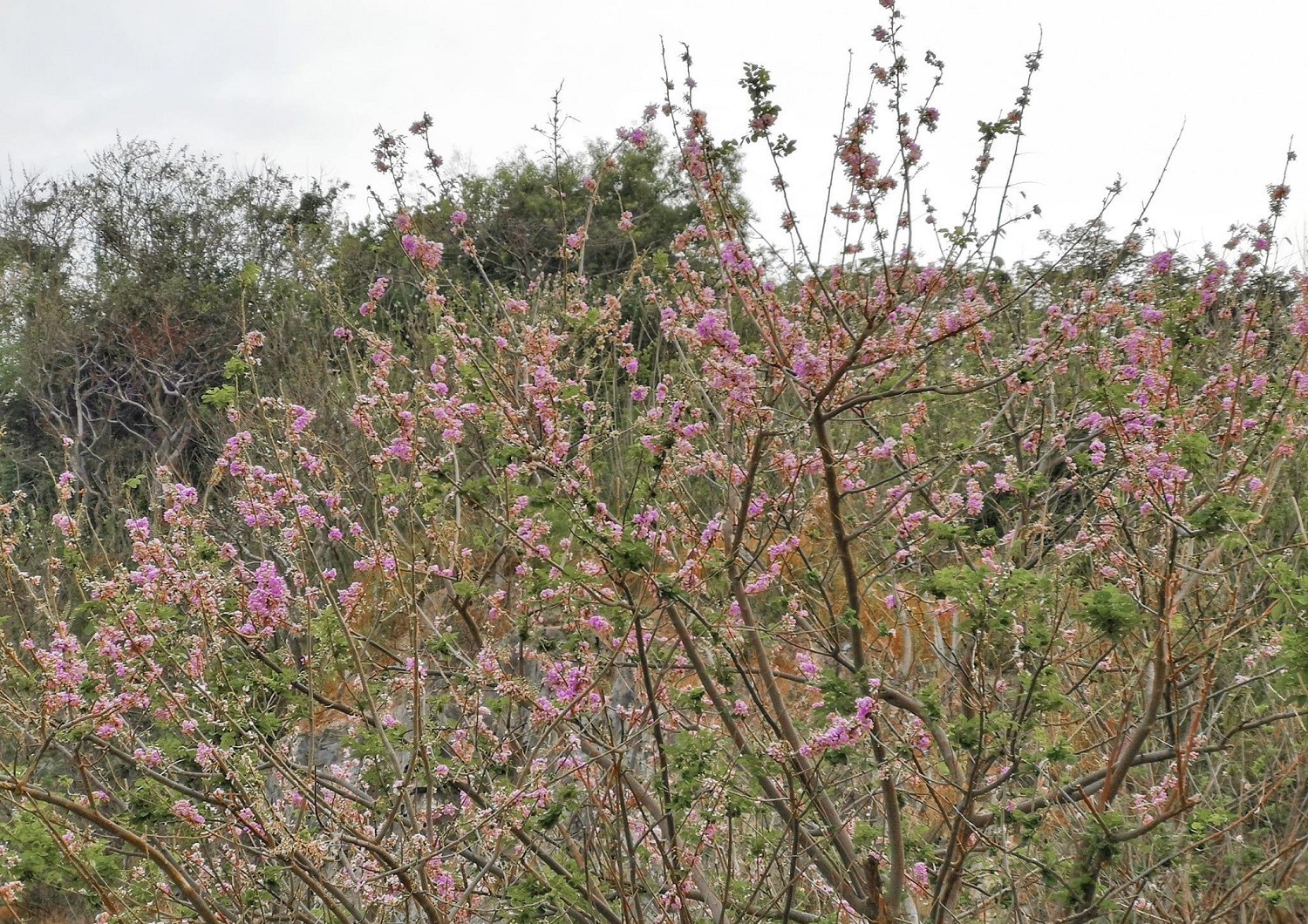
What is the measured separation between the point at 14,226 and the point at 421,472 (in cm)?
1773

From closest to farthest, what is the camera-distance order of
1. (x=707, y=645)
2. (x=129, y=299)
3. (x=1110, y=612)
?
(x=1110, y=612), (x=707, y=645), (x=129, y=299)

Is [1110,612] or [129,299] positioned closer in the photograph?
[1110,612]

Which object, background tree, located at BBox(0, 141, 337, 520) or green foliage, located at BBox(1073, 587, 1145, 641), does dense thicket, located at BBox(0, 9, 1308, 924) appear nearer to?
green foliage, located at BBox(1073, 587, 1145, 641)

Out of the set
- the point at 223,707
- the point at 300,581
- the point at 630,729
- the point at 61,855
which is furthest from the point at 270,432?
the point at 630,729

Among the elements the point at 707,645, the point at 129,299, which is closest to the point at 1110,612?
the point at 707,645

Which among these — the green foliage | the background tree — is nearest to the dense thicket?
the green foliage

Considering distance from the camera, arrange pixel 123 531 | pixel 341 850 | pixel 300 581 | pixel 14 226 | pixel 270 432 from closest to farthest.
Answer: pixel 270 432 < pixel 341 850 < pixel 300 581 < pixel 123 531 < pixel 14 226

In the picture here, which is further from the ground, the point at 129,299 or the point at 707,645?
the point at 129,299

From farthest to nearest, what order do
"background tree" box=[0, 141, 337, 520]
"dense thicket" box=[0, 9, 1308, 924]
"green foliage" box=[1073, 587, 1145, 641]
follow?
"background tree" box=[0, 141, 337, 520]
"dense thicket" box=[0, 9, 1308, 924]
"green foliage" box=[1073, 587, 1145, 641]

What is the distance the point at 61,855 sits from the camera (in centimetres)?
291

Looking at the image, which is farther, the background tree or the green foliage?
the background tree

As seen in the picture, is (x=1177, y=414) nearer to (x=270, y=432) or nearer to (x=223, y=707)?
(x=270, y=432)

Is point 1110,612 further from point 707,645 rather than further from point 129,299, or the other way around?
point 129,299

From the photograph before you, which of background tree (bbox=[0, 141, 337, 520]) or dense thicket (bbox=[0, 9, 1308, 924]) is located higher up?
background tree (bbox=[0, 141, 337, 520])
